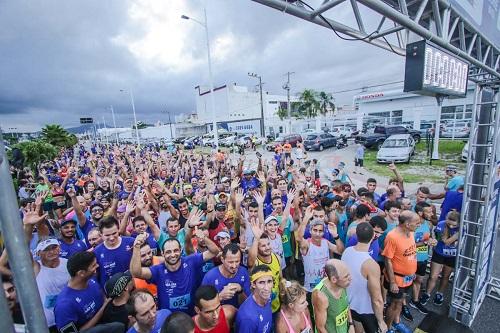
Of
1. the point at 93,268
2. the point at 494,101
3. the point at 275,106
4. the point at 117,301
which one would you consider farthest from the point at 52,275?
the point at 275,106

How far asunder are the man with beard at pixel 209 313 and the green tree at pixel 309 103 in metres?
44.5

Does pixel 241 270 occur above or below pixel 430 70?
below

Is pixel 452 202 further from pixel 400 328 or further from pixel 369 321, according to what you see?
pixel 369 321

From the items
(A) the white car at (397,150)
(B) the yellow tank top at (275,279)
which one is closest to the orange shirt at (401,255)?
(B) the yellow tank top at (275,279)

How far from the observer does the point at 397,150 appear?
16.3 metres

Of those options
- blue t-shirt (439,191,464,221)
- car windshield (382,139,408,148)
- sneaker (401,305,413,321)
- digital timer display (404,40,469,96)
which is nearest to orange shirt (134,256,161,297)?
sneaker (401,305,413,321)

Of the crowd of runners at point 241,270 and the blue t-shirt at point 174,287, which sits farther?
the blue t-shirt at point 174,287

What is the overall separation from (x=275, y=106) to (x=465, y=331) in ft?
236

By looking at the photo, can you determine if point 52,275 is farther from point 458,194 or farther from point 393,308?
point 458,194

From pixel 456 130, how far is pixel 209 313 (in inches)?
1127

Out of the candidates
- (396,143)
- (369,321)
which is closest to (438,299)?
(369,321)

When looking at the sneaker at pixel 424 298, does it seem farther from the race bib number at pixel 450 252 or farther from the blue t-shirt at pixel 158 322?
the blue t-shirt at pixel 158 322

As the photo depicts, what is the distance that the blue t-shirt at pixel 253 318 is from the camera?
2289mm

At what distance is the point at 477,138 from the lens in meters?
3.76
